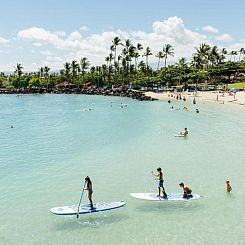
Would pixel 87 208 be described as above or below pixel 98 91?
below

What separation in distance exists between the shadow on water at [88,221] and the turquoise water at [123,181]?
5cm

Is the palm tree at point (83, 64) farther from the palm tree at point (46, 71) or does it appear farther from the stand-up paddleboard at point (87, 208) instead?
the stand-up paddleboard at point (87, 208)

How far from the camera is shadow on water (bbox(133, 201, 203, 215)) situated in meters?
18.1

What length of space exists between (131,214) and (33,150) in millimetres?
19305

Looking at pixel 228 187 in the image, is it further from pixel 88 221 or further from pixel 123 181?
pixel 88 221

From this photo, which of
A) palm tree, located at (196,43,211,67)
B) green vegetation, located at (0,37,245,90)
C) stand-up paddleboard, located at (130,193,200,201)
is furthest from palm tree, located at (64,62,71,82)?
stand-up paddleboard, located at (130,193,200,201)

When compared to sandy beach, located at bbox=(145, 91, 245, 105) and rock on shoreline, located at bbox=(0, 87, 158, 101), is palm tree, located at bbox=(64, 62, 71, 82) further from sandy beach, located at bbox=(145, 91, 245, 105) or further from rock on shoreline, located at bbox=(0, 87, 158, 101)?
sandy beach, located at bbox=(145, 91, 245, 105)

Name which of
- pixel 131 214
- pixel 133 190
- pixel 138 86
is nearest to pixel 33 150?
pixel 133 190

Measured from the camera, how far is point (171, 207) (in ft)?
60.9

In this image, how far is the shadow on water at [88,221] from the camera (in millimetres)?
16391

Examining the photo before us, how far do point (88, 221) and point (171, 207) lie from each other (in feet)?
16.6

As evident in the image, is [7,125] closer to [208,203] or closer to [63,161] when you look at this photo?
[63,161]

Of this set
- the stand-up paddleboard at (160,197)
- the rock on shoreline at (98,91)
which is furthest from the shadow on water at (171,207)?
the rock on shoreline at (98,91)

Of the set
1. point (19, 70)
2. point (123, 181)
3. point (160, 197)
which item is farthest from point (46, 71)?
point (160, 197)
